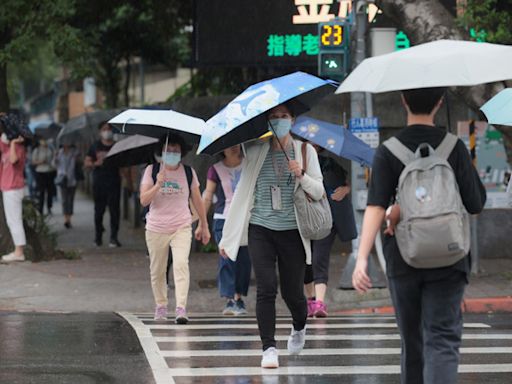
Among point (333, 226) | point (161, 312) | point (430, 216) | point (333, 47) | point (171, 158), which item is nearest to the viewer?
point (430, 216)

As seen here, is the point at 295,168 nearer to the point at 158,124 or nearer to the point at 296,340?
the point at 296,340

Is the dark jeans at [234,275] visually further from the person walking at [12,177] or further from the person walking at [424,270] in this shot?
the person walking at [424,270]

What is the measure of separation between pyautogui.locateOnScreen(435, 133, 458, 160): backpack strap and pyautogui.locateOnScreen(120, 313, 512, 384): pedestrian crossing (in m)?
2.56

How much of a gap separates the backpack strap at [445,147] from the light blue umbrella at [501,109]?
308 cm

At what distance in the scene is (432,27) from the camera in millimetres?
13328

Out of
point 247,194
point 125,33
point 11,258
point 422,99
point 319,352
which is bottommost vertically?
point 11,258

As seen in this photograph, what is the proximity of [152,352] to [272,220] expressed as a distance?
159 cm

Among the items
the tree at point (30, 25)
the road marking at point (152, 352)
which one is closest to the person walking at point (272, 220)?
the road marking at point (152, 352)

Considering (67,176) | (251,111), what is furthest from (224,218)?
(67,176)

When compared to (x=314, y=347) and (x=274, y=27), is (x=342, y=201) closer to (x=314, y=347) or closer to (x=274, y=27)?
(x=314, y=347)

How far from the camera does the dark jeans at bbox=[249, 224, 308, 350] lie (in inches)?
319

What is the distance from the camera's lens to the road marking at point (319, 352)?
8.92 m

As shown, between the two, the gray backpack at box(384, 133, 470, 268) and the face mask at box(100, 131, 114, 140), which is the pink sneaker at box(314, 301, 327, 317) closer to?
the gray backpack at box(384, 133, 470, 268)

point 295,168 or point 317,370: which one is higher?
point 295,168
